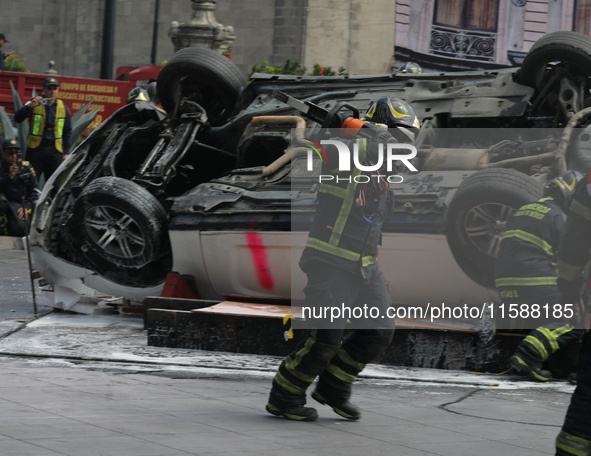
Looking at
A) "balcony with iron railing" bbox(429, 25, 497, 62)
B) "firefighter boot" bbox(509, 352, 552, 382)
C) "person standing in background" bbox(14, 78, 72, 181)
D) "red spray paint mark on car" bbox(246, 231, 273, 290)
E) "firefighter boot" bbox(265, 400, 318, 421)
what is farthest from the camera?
"balcony with iron railing" bbox(429, 25, 497, 62)

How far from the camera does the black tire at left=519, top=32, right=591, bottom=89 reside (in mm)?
8312

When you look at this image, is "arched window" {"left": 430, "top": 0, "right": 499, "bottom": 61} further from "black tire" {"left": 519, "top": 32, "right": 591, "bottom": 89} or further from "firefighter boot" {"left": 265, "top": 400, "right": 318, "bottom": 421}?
"firefighter boot" {"left": 265, "top": 400, "right": 318, "bottom": 421}

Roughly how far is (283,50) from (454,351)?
21.4m

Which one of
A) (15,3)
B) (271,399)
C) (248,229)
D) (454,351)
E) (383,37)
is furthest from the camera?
(15,3)

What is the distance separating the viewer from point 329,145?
5723mm

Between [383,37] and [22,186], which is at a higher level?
[383,37]

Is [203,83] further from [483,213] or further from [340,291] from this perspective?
[340,291]

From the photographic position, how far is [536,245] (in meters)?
7.15

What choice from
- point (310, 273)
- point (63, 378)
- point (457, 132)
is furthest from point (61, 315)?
point (310, 273)

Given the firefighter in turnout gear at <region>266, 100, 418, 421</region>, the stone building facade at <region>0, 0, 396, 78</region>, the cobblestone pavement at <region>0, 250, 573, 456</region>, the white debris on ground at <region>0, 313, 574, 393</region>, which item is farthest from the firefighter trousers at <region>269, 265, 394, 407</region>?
the stone building facade at <region>0, 0, 396, 78</region>

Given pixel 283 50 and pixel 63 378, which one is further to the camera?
pixel 283 50

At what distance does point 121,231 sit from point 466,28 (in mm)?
→ 20950

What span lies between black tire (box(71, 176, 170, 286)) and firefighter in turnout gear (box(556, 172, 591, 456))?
3.45 meters

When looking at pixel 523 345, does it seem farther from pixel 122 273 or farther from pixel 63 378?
pixel 122 273
